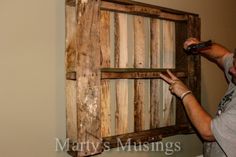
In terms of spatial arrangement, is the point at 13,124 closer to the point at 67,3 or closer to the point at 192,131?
the point at 67,3

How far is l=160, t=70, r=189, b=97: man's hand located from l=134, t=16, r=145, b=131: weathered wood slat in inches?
5.3

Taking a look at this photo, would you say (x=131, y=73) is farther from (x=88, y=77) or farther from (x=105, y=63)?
(x=88, y=77)

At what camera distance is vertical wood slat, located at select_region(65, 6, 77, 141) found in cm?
112

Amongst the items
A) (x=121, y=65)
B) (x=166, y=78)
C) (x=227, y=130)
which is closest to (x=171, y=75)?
(x=166, y=78)

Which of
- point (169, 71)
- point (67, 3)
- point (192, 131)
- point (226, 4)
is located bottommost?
point (192, 131)

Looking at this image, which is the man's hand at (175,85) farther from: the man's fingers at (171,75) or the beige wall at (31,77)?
the beige wall at (31,77)

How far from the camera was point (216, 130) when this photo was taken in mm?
1063

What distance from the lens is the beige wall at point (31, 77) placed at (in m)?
1.00

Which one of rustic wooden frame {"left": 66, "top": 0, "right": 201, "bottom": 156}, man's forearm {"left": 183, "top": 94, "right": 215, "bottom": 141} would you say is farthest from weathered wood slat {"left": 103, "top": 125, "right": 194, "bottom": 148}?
man's forearm {"left": 183, "top": 94, "right": 215, "bottom": 141}

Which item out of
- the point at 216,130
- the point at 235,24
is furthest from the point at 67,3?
the point at 235,24

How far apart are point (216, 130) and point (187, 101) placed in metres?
0.20

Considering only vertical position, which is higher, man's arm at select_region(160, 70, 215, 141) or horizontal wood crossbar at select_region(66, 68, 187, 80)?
horizontal wood crossbar at select_region(66, 68, 187, 80)

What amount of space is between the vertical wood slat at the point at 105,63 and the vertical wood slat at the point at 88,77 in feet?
0.27

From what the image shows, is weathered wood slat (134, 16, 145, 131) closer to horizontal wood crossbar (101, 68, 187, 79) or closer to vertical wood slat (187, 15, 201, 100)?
horizontal wood crossbar (101, 68, 187, 79)
